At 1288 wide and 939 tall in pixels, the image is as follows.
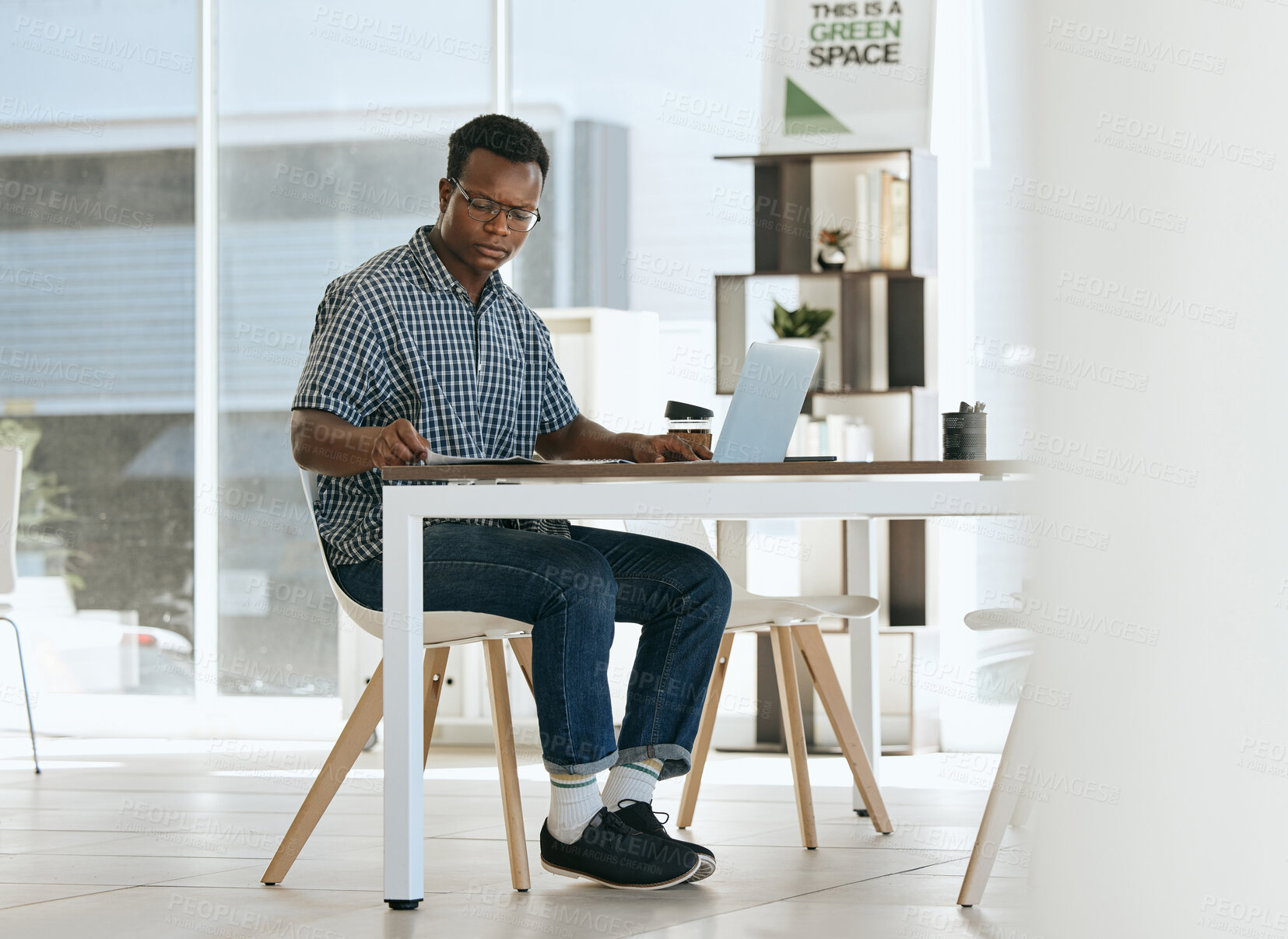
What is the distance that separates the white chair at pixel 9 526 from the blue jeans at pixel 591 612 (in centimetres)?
183

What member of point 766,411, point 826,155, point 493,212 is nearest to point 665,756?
point 766,411

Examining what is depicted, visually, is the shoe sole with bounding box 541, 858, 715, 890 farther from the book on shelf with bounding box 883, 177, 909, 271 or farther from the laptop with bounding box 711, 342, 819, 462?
the book on shelf with bounding box 883, 177, 909, 271

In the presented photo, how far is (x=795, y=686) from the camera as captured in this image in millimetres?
2469

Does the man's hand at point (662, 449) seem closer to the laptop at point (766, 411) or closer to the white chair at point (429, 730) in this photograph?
the laptop at point (766, 411)

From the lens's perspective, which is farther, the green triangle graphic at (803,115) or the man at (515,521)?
the green triangle graphic at (803,115)

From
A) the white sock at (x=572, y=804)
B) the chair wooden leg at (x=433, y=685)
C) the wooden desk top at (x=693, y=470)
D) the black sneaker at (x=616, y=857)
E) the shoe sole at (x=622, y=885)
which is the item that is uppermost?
the wooden desk top at (x=693, y=470)

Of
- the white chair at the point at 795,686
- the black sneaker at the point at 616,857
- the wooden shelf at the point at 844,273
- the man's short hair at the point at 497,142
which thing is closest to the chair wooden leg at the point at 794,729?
the white chair at the point at 795,686

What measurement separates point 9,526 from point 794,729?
89.8 inches

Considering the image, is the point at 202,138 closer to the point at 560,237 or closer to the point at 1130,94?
the point at 560,237

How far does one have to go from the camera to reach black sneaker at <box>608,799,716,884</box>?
197cm

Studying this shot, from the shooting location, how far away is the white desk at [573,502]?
174 cm

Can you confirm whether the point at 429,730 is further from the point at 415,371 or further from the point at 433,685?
the point at 415,371

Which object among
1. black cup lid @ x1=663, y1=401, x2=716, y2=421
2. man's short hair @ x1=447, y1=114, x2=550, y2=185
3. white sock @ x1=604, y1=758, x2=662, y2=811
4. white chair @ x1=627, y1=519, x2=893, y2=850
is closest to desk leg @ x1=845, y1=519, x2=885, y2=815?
white chair @ x1=627, y1=519, x2=893, y2=850

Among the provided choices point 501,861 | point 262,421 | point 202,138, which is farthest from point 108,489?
point 501,861
